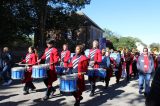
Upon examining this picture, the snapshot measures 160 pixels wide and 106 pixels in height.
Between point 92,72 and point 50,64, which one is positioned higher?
point 50,64

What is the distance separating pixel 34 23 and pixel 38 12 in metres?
2.13

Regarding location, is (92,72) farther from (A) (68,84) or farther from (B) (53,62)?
(A) (68,84)

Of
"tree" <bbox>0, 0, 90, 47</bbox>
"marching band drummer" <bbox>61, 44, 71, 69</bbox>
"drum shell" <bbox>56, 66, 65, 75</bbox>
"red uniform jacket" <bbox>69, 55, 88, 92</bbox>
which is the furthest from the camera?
"tree" <bbox>0, 0, 90, 47</bbox>

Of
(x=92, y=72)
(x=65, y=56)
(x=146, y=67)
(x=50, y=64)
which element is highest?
(x=65, y=56)

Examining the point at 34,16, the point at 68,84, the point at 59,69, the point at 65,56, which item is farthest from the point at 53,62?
the point at 34,16

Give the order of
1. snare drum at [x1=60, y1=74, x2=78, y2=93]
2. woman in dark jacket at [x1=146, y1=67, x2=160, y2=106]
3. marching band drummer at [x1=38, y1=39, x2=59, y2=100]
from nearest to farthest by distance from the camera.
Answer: woman in dark jacket at [x1=146, y1=67, x2=160, y2=106]
snare drum at [x1=60, y1=74, x2=78, y2=93]
marching band drummer at [x1=38, y1=39, x2=59, y2=100]

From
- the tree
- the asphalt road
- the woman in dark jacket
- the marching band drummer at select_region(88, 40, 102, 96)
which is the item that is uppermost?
the tree

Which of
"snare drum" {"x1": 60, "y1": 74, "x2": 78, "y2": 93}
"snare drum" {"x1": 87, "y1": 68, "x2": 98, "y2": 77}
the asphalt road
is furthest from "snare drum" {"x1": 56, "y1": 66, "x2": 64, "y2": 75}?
"snare drum" {"x1": 60, "y1": 74, "x2": 78, "y2": 93}

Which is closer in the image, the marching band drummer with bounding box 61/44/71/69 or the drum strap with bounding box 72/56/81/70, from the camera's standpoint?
the drum strap with bounding box 72/56/81/70

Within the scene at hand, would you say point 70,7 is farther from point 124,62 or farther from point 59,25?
point 124,62

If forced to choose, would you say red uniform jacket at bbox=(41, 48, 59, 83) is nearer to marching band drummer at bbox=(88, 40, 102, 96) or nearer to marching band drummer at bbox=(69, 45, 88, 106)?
marching band drummer at bbox=(69, 45, 88, 106)

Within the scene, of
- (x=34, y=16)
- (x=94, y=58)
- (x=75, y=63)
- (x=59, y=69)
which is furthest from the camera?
(x=34, y=16)

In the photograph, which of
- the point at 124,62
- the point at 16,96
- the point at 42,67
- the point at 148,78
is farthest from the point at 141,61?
the point at 124,62

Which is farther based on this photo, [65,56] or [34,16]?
[34,16]
